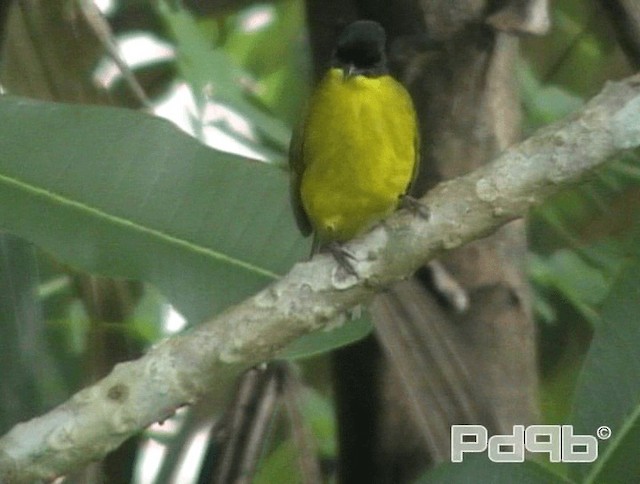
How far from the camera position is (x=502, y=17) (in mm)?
972

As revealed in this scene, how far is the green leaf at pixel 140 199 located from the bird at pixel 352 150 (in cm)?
18

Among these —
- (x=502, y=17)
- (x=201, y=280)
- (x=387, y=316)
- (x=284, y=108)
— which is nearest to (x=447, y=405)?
(x=387, y=316)

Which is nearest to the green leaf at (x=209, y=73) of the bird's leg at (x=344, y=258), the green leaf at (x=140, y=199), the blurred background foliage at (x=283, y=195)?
the blurred background foliage at (x=283, y=195)

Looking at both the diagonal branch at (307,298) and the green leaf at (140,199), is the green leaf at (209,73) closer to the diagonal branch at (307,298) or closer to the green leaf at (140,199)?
the green leaf at (140,199)

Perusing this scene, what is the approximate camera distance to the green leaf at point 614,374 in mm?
873

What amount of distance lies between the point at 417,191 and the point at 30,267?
400mm

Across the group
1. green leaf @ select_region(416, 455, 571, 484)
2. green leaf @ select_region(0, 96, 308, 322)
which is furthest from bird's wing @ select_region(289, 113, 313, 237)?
green leaf @ select_region(416, 455, 571, 484)

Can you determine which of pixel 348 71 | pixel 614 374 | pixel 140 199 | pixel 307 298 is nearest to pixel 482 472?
pixel 614 374

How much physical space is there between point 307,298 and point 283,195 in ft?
0.83

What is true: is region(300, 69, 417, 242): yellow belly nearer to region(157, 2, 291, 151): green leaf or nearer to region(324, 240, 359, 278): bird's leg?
region(157, 2, 291, 151): green leaf

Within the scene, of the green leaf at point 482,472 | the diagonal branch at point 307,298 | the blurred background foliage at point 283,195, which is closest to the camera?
the diagonal branch at point 307,298

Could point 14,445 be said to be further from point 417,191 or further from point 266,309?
point 417,191

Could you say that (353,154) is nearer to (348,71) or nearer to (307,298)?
(348,71)

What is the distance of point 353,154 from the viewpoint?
3.81 ft
